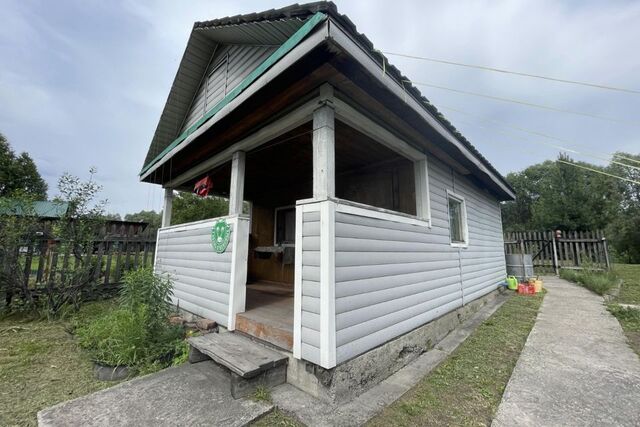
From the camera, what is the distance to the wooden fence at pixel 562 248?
957 cm

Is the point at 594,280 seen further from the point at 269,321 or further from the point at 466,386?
the point at 269,321

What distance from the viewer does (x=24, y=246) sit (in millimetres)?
4551

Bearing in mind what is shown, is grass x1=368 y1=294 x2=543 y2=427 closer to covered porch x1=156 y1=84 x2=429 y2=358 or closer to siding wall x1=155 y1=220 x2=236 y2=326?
covered porch x1=156 y1=84 x2=429 y2=358

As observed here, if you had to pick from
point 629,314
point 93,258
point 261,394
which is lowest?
point 261,394

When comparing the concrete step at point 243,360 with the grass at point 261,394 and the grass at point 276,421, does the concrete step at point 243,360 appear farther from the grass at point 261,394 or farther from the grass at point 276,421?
the grass at point 276,421

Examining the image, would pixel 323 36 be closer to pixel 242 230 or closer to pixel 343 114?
pixel 343 114

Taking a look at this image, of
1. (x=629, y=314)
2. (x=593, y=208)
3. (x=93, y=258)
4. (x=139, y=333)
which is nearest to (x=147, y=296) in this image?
(x=139, y=333)

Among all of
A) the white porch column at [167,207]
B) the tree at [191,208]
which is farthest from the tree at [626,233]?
the tree at [191,208]

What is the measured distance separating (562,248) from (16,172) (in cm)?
4552

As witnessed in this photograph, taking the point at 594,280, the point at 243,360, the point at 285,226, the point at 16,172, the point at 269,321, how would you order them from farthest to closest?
the point at 16,172 → the point at 594,280 → the point at 285,226 → the point at 269,321 → the point at 243,360

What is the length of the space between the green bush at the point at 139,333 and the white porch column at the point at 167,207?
2155mm

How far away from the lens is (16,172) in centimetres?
2759

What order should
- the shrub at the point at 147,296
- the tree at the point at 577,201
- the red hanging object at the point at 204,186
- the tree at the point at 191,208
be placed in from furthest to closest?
the tree at the point at 577,201 < the tree at the point at 191,208 < the red hanging object at the point at 204,186 < the shrub at the point at 147,296

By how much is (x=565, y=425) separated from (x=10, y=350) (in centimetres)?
557
